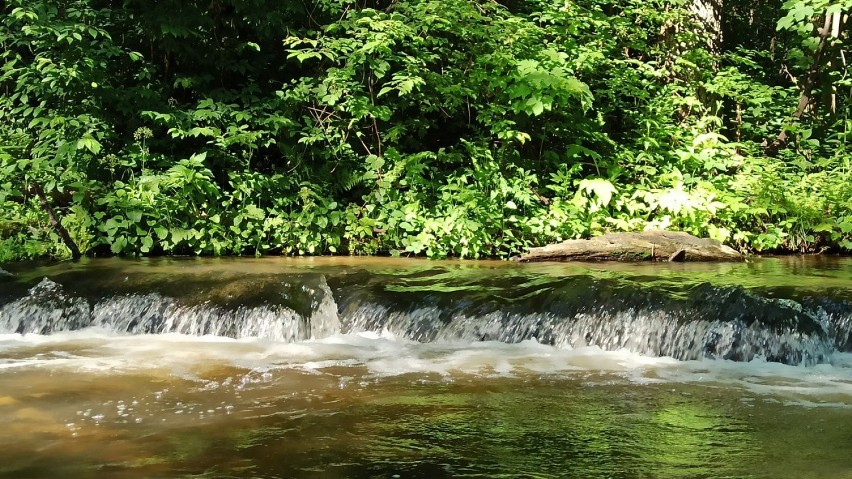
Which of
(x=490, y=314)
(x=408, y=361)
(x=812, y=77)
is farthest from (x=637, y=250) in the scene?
(x=812, y=77)

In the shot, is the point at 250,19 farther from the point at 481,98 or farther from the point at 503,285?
the point at 503,285

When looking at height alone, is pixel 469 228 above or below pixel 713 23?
below

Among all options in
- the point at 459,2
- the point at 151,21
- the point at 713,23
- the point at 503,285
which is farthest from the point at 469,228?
the point at 713,23

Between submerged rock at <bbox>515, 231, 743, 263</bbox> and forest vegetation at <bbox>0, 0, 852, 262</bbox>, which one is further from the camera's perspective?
forest vegetation at <bbox>0, 0, 852, 262</bbox>

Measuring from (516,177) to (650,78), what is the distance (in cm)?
351

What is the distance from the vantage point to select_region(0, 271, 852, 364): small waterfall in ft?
21.3

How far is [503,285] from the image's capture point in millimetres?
8055

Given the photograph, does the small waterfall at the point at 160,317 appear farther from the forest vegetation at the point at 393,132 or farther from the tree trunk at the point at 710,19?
the tree trunk at the point at 710,19

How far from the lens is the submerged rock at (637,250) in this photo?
990cm

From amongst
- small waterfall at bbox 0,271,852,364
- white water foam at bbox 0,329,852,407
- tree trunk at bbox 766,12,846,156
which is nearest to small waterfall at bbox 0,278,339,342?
small waterfall at bbox 0,271,852,364

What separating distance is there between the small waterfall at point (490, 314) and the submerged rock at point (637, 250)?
171cm

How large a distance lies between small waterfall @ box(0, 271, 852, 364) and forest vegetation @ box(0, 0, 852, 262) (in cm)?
245

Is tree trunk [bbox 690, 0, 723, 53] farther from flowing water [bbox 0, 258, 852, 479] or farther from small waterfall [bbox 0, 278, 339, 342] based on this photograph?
small waterfall [bbox 0, 278, 339, 342]

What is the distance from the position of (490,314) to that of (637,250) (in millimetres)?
3426
